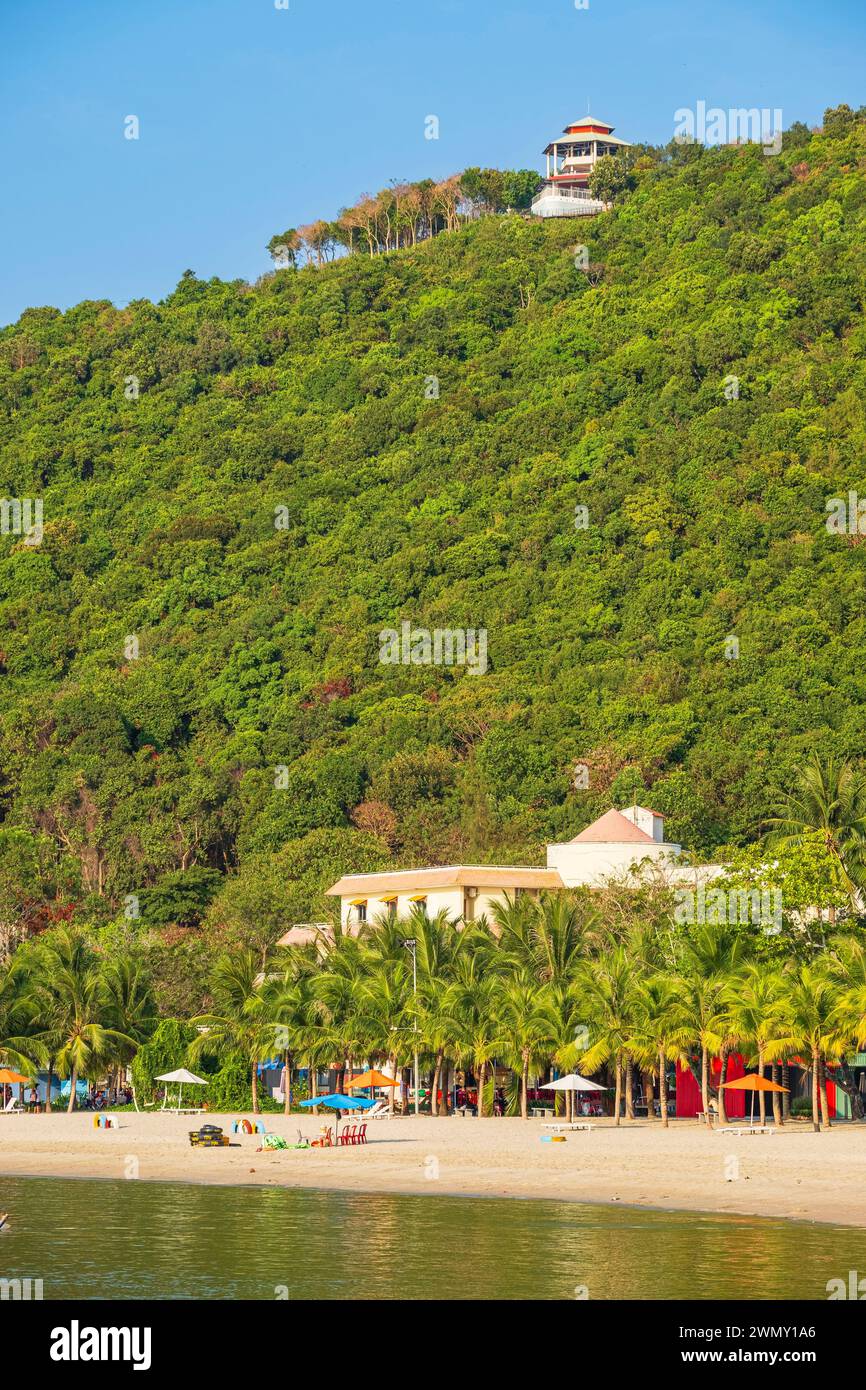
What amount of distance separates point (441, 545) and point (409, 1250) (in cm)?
10640

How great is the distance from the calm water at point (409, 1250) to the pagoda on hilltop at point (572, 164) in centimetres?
16206

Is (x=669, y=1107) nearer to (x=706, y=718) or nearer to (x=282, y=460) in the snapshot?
(x=706, y=718)

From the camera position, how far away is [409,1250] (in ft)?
91.5

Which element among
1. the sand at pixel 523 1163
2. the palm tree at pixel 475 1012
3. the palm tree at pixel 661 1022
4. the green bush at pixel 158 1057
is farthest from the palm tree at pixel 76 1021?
the palm tree at pixel 661 1022

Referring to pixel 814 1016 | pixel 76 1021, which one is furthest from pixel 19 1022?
pixel 814 1016

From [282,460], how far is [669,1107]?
347 feet

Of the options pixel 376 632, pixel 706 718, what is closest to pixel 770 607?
pixel 706 718

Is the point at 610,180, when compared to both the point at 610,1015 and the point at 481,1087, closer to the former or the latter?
the point at 481,1087

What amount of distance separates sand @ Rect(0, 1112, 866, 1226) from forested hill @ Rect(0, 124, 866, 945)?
37.7 metres

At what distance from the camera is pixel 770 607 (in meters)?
110

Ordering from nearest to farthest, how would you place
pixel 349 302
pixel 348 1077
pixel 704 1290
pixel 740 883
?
pixel 704 1290 < pixel 740 883 < pixel 348 1077 < pixel 349 302
